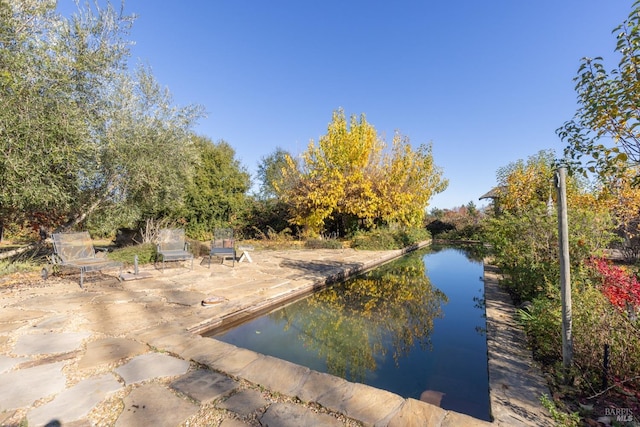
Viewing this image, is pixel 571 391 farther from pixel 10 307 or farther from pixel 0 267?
pixel 0 267

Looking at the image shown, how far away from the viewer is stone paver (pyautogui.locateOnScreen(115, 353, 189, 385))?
239 cm

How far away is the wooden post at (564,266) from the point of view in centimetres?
231

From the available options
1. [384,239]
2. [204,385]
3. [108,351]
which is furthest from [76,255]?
[384,239]

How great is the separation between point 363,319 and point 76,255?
6173mm

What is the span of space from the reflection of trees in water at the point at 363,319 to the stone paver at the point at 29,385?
242 centimetres

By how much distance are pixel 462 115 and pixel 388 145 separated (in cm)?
393

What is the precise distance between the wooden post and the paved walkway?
397 mm

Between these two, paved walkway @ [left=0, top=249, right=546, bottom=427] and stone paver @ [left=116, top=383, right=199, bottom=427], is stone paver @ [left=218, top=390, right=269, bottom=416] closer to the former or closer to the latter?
paved walkway @ [left=0, top=249, right=546, bottom=427]

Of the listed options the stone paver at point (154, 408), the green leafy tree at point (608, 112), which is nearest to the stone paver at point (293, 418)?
the stone paver at point (154, 408)

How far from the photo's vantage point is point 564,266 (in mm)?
2309

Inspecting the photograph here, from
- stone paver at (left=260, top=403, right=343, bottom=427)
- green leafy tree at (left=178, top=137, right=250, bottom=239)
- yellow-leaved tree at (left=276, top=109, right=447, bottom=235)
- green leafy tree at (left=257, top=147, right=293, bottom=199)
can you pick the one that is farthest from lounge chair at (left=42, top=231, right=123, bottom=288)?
green leafy tree at (left=257, top=147, right=293, bottom=199)

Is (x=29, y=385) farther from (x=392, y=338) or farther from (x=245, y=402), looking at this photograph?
(x=392, y=338)

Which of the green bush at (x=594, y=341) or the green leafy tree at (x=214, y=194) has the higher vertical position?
the green leafy tree at (x=214, y=194)

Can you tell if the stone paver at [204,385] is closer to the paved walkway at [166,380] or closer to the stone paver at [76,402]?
the paved walkway at [166,380]
